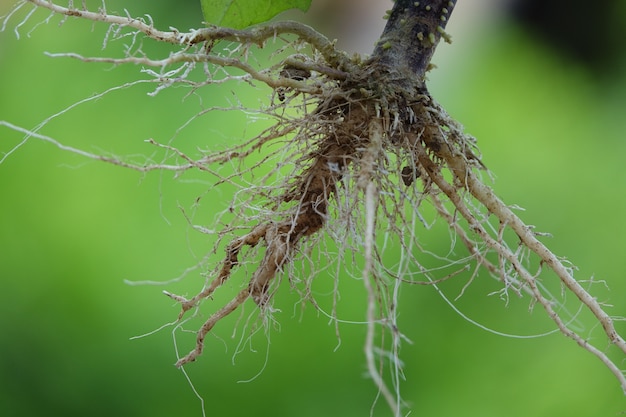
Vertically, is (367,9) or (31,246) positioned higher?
(367,9)

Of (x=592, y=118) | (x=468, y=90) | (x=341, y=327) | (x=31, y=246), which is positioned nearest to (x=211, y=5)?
(x=341, y=327)

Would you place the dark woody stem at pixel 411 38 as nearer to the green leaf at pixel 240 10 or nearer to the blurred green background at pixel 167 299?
the green leaf at pixel 240 10

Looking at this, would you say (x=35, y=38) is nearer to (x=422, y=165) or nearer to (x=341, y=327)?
(x=341, y=327)

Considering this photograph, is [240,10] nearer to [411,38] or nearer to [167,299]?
[411,38]

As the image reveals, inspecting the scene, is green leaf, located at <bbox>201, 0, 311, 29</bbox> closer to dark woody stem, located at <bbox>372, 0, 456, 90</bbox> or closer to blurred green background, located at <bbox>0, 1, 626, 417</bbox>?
dark woody stem, located at <bbox>372, 0, 456, 90</bbox>

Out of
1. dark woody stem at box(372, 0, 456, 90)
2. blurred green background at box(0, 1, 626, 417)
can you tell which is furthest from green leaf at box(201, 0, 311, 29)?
blurred green background at box(0, 1, 626, 417)

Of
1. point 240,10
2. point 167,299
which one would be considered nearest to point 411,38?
point 240,10

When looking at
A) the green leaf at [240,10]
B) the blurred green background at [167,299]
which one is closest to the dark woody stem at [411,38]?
the green leaf at [240,10]
